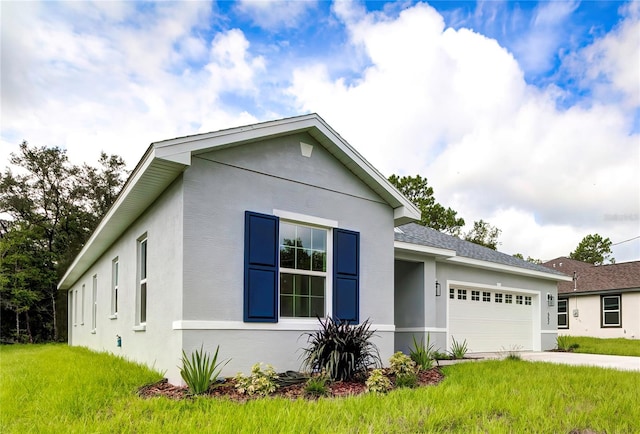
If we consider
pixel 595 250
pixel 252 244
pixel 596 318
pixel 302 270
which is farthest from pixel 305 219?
pixel 595 250

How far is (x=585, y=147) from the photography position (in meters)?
15.0

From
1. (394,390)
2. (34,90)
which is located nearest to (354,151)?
(394,390)

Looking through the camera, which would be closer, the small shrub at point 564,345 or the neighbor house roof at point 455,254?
the neighbor house roof at point 455,254

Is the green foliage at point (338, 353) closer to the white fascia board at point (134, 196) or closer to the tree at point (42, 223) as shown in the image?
the white fascia board at point (134, 196)

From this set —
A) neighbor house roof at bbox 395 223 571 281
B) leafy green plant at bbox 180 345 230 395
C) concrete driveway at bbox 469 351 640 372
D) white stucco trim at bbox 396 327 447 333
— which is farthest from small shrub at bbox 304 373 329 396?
concrete driveway at bbox 469 351 640 372

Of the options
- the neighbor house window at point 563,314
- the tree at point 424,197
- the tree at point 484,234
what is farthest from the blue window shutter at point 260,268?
the tree at point 484,234

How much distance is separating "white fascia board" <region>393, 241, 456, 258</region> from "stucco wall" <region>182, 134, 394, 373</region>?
1745 millimetres

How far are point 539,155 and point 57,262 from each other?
26268 millimetres

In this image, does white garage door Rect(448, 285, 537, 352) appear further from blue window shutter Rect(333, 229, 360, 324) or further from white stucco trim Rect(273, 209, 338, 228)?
white stucco trim Rect(273, 209, 338, 228)

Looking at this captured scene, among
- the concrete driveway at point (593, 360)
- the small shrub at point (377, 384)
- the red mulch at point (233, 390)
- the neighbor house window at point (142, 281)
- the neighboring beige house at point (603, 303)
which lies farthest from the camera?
the neighboring beige house at point (603, 303)

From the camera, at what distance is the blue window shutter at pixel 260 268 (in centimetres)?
686

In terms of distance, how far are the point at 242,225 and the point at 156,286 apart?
6.08 ft

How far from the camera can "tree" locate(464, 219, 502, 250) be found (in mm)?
38312

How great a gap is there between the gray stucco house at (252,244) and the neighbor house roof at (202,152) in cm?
2
